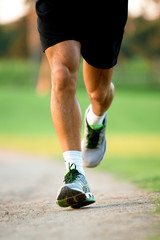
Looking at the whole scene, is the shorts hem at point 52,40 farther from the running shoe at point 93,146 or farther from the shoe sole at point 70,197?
the running shoe at point 93,146

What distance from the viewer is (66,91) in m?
2.75

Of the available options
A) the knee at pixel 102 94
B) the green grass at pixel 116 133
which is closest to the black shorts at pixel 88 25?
the knee at pixel 102 94

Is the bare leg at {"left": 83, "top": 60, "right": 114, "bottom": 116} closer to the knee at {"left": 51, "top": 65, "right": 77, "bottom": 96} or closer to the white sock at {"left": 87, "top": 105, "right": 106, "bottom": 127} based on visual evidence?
the white sock at {"left": 87, "top": 105, "right": 106, "bottom": 127}

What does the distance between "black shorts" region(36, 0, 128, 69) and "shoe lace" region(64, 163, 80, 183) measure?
0.72 metres

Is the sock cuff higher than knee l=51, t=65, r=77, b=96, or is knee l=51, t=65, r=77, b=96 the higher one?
knee l=51, t=65, r=77, b=96

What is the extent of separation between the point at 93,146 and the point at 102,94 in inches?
18.5

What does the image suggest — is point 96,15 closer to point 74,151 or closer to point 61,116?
point 61,116

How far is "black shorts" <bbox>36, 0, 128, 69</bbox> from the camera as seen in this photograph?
275 centimetres

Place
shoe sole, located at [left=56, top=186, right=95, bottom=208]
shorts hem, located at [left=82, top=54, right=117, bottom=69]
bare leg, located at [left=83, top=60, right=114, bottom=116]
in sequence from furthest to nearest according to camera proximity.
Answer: bare leg, located at [left=83, top=60, right=114, bottom=116] < shorts hem, located at [left=82, top=54, right=117, bottom=69] < shoe sole, located at [left=56, top=186, right=95, bottom=208]

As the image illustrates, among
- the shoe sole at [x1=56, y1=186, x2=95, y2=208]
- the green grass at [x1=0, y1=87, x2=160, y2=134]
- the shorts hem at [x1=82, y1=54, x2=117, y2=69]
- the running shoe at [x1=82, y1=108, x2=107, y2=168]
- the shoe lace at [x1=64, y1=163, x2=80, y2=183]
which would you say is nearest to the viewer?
the shoe sole at [x1=56, y1=186, x2=95, y2=208]

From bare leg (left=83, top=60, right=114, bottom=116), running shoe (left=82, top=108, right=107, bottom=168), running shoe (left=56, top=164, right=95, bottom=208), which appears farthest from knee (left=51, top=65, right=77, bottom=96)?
running shoe (left=82, top=108, right=107, bottom=168)

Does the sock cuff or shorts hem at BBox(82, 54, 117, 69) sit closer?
the sock cuff

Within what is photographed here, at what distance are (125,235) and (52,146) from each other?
8006 millimetres

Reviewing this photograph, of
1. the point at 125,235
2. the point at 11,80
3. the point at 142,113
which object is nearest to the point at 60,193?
the point at 125,235
